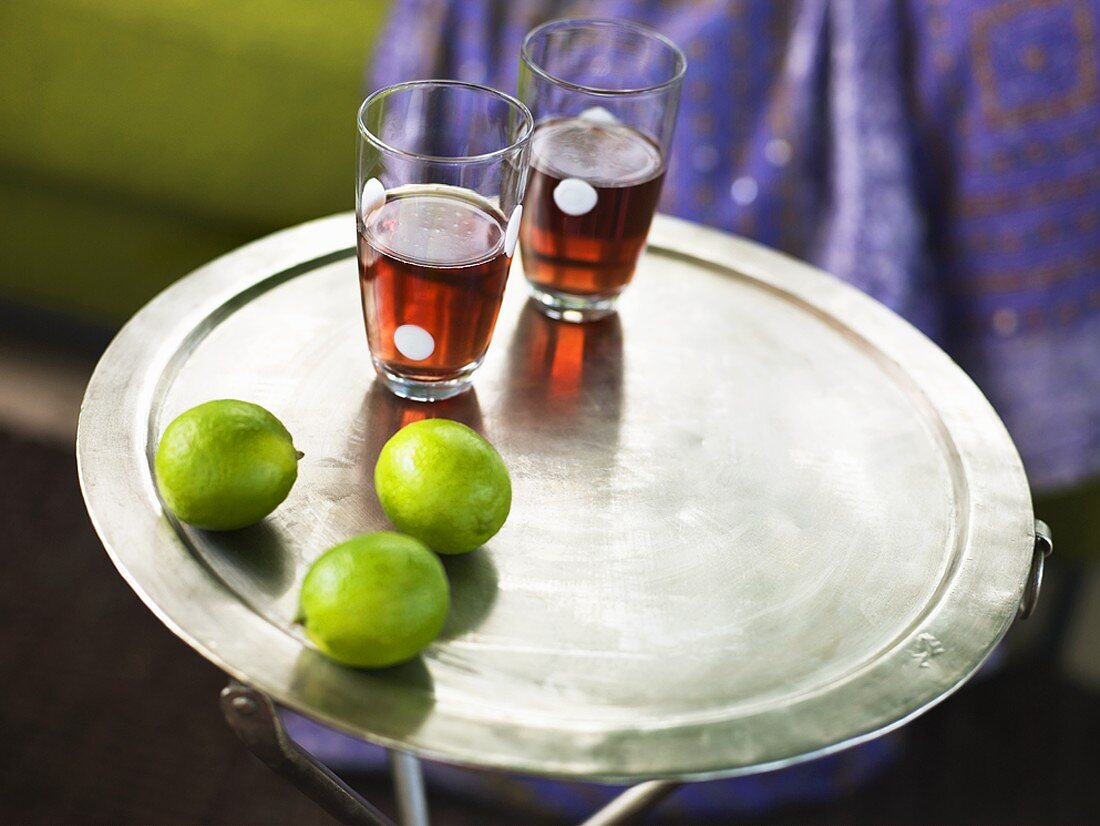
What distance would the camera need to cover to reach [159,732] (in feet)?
4.11

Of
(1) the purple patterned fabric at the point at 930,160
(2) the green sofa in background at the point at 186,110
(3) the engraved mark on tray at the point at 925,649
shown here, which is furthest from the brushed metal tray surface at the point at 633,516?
(2) the green sofa in background at the point at 186,110

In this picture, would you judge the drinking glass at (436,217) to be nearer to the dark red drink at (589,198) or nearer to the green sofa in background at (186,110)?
the dark red drink at (589,198)

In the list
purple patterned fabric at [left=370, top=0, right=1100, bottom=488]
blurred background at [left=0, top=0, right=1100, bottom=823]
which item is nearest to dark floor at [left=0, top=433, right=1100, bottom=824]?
blurred background at [left=0, top=0, right=1100, bottom=823]

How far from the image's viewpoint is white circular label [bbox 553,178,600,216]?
803mm

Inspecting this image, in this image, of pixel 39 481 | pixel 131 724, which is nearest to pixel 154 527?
pixel 131 724

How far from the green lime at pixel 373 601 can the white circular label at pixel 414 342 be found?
17 cm

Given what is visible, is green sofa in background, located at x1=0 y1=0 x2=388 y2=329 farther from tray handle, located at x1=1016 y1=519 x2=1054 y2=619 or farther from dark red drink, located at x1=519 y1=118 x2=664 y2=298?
tray handle, located at x1=1016 y1=519 x2=1054 y2=619

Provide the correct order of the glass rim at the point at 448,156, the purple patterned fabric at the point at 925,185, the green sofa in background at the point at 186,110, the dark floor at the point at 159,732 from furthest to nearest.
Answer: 1. the green sofa in background at the point at 186,110
2. the purple patterned fabric at the point at 925,185
3. the dark floor at the point at 159,732
4. the glass rim at the point at 448,156

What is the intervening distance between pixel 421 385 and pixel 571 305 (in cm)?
15

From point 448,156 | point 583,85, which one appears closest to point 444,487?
point 448,156

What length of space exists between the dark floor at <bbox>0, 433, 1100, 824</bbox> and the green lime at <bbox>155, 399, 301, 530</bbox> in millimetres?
640

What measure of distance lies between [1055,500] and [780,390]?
2.33 ft

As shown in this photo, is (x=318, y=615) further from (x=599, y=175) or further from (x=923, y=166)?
(x=923, y=166)

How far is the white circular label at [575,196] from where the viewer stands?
0.80 metres
